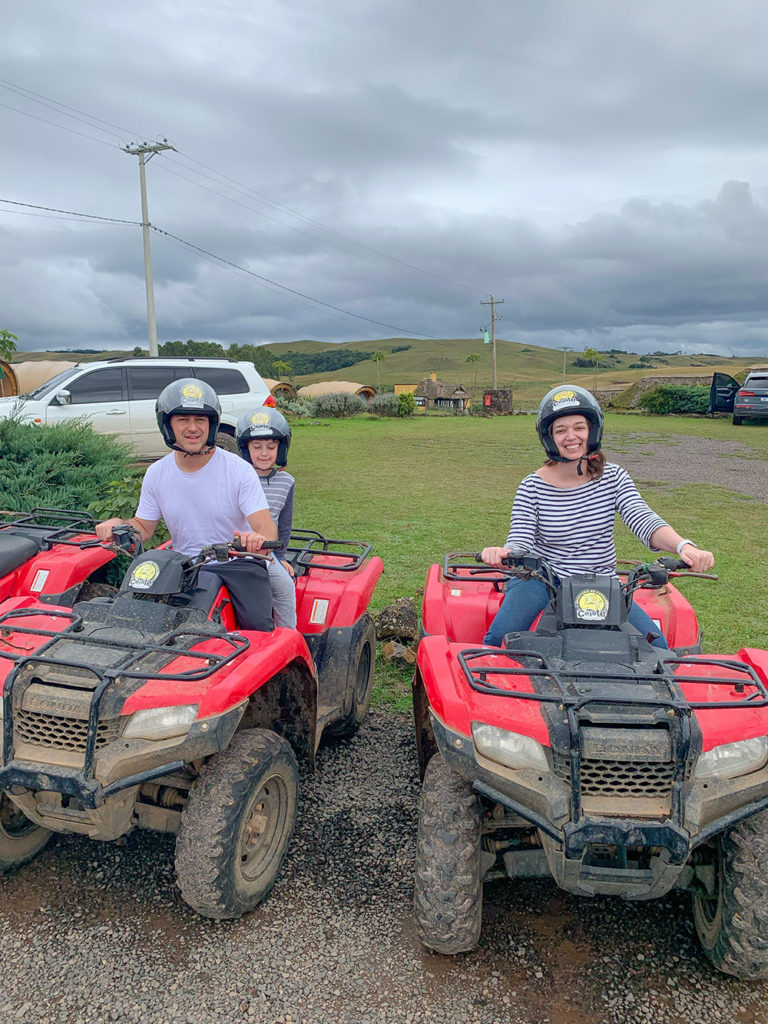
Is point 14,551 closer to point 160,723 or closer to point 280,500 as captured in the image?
point 280,500

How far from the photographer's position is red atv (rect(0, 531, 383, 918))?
2.56 meters

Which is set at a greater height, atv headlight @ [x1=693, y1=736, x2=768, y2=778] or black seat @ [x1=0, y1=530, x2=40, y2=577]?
black seat @ [x1=0, y1=530, x2=40, y2=577]

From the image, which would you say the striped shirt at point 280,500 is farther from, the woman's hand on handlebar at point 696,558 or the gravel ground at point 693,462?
the gravel ground at point 693,462

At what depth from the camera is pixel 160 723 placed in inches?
102

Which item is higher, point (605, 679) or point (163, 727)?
point (605, 679)

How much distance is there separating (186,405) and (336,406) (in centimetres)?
3304

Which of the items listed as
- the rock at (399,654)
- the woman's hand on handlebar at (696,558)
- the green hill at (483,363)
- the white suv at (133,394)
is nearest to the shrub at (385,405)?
the white suv at (133,394)

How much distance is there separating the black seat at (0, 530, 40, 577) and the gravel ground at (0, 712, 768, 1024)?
1.79m

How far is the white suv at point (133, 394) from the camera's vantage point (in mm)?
11883

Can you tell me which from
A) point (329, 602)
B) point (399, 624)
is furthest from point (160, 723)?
point (399, 624)

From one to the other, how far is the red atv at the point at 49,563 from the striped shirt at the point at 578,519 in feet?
7.85

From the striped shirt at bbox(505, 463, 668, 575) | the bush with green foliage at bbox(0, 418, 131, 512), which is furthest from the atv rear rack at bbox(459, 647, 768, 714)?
the bush with green foliage at bbox(0, 418, 131, 512)

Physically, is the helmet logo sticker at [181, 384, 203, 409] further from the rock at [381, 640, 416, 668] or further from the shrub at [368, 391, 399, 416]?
the shrub at [368, 391, 399, 416]

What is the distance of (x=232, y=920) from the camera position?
292 cm
